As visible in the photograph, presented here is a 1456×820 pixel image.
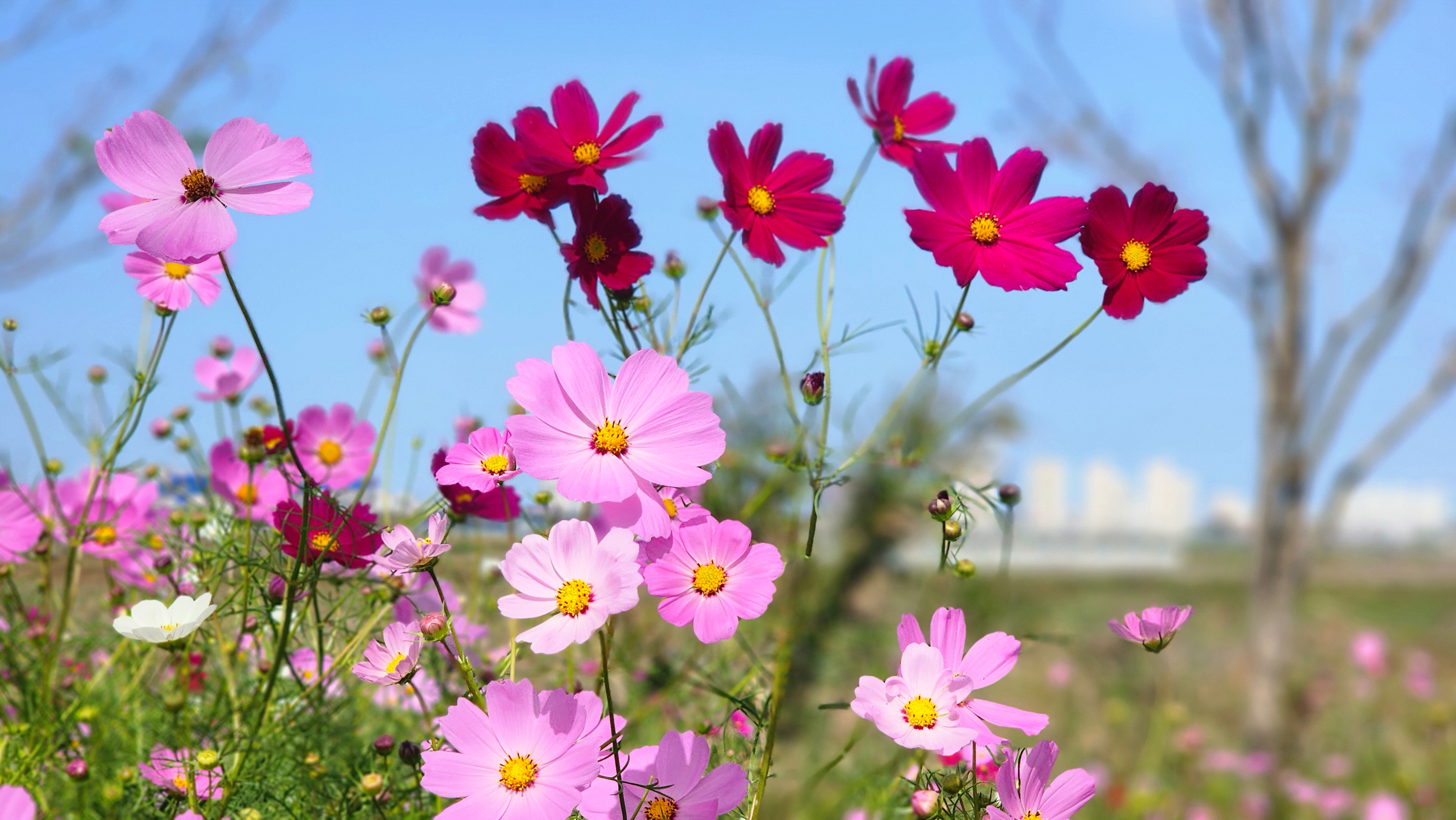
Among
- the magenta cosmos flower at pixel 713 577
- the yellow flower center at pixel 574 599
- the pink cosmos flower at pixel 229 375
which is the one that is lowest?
the yellow flower center at pixel 574 599

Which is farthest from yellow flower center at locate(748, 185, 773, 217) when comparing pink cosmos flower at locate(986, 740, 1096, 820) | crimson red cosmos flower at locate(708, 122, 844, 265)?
pink cosmos flower at locate(986, 740, 1096, 820)

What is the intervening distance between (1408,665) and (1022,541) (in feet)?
11.4

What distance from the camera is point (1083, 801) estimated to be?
56 cm

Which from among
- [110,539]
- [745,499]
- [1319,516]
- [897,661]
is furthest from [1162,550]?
[110,539]

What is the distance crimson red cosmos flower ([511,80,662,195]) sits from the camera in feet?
1.97

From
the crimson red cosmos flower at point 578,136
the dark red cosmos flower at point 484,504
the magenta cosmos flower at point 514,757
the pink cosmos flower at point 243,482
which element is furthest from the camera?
the pink cosmos flower at point 243,482

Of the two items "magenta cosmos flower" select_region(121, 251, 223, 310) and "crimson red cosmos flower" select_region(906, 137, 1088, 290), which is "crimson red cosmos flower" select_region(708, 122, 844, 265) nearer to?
"crimson red cosmos flower" select_region(906, 137, 1088, 290)

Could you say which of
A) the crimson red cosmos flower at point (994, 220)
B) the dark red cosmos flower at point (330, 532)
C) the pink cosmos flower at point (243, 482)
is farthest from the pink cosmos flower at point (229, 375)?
the crimson red cosmos flower at point (994, 220)

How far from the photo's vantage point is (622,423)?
0.54 metres

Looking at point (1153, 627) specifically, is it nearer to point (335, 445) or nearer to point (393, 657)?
point (393, 657)

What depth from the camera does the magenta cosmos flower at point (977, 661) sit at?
21.0 inches

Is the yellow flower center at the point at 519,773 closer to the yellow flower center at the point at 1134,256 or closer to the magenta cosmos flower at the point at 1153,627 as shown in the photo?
the magenta cosmos flower at the point at 1153,627

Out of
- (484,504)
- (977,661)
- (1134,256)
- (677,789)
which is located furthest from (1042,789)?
(484,504)

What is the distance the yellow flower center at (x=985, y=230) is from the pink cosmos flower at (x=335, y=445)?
0.55 meters
